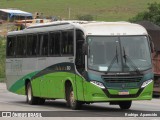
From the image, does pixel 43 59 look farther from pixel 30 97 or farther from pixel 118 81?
pixel 118 81

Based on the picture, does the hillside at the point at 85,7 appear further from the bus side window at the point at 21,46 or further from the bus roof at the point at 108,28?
the bus roof at the point at 108,28

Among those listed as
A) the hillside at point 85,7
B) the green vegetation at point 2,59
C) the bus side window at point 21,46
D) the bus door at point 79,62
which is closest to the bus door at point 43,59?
the bus side window at point 21,46

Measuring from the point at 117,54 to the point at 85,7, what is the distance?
109 meters

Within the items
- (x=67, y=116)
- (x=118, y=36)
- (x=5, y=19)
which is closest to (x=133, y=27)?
(x=118, y=36)

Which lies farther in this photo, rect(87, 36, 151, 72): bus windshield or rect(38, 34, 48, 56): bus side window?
rect(38, 34, 48, 56): bus side window

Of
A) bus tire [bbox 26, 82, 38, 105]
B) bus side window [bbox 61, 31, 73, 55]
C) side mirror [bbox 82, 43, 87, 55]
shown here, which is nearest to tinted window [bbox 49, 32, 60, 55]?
bus side window [bbox 61, 31, 73, 55]

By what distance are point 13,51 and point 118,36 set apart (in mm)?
8049

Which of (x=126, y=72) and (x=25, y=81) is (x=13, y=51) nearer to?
(x=25, y=81)

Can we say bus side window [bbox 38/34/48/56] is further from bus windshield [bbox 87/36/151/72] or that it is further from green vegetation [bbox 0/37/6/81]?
green vegetation [bbox 0/37/6/81]

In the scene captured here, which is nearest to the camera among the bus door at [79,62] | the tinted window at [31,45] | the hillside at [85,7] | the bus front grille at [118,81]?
the bus front grille at [118,81]

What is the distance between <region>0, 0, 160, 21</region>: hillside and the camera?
11844 cm

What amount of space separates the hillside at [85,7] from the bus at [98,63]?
8704 cm

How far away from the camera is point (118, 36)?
22.1m

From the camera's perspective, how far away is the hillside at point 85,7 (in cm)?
11844
